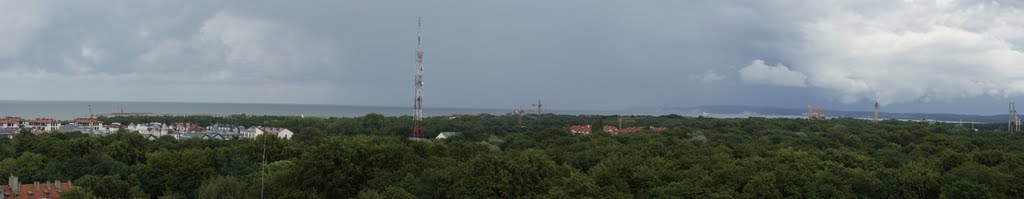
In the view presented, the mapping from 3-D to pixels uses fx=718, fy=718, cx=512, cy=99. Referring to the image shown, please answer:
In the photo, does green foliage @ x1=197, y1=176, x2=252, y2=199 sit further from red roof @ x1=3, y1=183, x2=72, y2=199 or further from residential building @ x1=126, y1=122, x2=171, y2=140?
residential building @ x1=126, y1=122, x2=171, y2=140

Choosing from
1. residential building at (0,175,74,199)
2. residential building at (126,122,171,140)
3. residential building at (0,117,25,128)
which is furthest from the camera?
residential building at (0,117,25,128)

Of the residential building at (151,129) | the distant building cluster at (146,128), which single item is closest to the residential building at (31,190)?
the distant building cluster at (146,128)

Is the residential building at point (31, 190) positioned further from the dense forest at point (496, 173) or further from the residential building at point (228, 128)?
the residential building at point (228, 128)

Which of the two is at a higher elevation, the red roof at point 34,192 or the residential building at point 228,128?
the residential building at point 228,128

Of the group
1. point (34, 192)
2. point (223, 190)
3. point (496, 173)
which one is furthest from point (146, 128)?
point (496, 173)

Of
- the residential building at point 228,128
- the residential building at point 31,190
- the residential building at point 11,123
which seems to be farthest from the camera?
the residential building at point 11,123

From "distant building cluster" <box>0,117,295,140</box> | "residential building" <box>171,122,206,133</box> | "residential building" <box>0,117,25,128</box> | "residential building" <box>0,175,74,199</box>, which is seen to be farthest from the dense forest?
"residential building" <box>0,117,25,128</box>

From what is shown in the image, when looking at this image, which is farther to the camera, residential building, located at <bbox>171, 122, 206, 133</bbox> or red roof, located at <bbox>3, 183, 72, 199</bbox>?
residential building, located at <bbox>171, 122, 206, 133</bbox>

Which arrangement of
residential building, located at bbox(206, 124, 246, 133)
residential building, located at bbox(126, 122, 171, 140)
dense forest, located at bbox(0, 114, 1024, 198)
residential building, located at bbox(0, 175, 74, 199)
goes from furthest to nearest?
residential building, located at bbox(206, 124, 246, 133), residential building, located at bbox(126, 122, 171, 140), residential building, located at bbox(0, 175, 74, 199), dense forest, located at bbox(0, 114, 1024, 198)

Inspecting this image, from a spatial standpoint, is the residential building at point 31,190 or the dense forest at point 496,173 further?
the residential building at point 31,190

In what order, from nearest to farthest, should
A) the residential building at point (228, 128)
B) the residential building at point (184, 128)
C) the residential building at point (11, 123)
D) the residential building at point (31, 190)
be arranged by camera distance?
the residential building at point (31, 190) < the residential building at point (184, 128) < the residential building at point (228, 128) < the residential building at point (11, 123)

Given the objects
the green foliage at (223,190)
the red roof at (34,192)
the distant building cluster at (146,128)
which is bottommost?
the red roof at (34,192)

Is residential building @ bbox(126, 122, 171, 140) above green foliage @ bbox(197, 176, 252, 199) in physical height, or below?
above

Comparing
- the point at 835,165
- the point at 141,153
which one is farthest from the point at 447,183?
the point at 141,153
